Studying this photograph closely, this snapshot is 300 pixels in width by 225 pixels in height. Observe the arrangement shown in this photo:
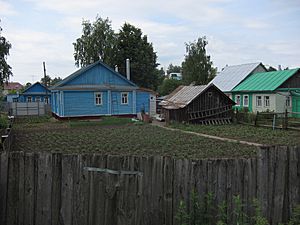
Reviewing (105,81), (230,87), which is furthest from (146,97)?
(230,87)

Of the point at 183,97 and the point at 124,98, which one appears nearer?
the point at 183,97

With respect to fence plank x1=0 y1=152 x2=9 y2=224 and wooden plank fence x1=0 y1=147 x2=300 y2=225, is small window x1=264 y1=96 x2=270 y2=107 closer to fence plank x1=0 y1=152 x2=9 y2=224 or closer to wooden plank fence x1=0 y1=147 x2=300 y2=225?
wooden plank fence x1=0 y1=147 x2=300 y2=225

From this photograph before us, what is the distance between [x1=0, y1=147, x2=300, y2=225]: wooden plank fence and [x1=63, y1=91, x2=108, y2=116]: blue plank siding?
25.2 metres

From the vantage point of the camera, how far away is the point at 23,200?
3.68m

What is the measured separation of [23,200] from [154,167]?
64.7 inches

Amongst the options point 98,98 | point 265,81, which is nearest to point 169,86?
point 265,81

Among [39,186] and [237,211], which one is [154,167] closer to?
[237,211]

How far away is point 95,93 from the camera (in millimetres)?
29469

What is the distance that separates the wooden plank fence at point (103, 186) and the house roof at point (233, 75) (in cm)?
3421

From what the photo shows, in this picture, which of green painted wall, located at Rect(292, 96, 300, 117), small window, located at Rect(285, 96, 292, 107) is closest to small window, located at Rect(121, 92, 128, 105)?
small window, located at Rect(285, 96, 292, 107)

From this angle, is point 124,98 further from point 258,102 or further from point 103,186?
point 103,186

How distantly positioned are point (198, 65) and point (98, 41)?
17.2m

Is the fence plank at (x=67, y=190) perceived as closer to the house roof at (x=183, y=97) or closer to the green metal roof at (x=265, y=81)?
the house roof at (x=183, y=97)

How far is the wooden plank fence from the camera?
3.62 metres
